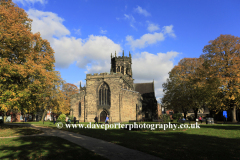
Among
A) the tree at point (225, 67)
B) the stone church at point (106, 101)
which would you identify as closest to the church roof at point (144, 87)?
the stone church at point (106, 101)

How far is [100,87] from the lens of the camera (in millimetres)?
45156

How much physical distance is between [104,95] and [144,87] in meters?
25.6

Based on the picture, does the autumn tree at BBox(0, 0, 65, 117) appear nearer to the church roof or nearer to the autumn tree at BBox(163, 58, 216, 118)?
the autumn tree at BBox(163, 58, 216, 118)

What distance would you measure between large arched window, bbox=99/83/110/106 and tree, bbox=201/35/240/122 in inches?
955

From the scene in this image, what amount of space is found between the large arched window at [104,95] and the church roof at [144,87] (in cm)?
2248

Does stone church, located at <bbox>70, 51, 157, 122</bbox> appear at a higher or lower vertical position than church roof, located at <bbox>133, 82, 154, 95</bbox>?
lower

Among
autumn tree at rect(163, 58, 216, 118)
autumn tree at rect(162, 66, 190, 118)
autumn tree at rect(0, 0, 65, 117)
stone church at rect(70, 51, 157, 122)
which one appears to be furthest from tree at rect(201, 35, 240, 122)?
autumn tree at rect(0, 0, 65, 117)

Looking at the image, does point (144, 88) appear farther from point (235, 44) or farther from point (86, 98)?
point (235, 44)

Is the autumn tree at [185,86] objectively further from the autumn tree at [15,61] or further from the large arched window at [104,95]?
the autumn tree at [15,61]

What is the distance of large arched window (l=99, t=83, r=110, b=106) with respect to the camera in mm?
44375

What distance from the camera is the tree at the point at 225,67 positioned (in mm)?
24391

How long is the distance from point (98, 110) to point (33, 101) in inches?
1057

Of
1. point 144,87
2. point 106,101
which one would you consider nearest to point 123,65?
point 144,87

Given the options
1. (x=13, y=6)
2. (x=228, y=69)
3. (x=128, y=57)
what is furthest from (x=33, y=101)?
(x=128, y=57)
